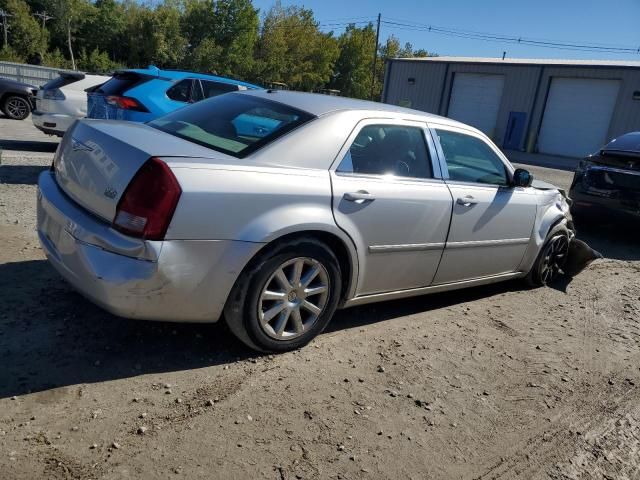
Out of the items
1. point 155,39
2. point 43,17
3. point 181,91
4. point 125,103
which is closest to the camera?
point 125,103

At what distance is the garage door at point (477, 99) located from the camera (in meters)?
31.2

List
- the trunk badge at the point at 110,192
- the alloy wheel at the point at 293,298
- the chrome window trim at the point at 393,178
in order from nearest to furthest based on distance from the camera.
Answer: the trunk badge at the point at 110,192 → the alloy wheel at the point at 293,298 → the chrome window trim at the point at 393,178

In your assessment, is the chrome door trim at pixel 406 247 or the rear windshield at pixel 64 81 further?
the rear windshield at pixel 64 81

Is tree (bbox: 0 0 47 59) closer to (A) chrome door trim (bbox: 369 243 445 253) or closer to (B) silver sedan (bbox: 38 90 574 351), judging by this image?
(B) silver sedan (bbox: 38 90 574 351)

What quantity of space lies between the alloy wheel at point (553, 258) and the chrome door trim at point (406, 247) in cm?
180

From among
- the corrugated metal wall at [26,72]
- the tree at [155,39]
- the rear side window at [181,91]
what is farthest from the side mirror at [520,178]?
the tree at [155,39]

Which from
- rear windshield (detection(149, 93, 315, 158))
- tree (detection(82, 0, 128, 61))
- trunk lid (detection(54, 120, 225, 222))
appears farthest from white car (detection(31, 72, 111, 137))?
tree (detection(82, 0, 128, 61))

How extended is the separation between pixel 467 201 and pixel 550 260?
6.00ft

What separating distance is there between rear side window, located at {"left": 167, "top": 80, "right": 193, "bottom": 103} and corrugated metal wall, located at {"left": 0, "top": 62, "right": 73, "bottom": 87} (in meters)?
16.6

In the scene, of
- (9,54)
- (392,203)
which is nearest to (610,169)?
(392,203)

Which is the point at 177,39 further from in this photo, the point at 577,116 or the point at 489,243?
the point at 489,243

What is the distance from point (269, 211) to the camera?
10.3 feet

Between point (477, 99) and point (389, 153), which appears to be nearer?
point (389, 153)

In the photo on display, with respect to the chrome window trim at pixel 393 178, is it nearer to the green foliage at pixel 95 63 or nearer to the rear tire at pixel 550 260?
the rear tire at pixel 550 260
